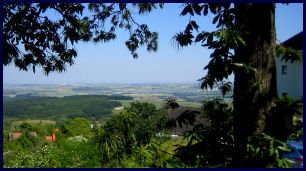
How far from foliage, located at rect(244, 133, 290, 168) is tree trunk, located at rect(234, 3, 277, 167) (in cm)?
27

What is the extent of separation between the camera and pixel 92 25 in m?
7.45

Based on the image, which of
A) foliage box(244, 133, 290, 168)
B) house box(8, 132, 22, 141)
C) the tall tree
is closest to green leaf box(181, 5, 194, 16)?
the tall tree

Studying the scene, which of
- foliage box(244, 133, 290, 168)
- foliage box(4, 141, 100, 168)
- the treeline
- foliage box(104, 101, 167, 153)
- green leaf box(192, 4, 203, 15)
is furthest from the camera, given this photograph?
the treeline

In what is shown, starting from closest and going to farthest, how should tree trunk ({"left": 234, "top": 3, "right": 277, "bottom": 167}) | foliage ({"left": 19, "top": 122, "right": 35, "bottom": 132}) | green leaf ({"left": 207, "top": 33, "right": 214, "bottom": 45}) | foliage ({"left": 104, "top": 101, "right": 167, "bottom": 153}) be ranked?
green leaf ({"left": 207, "top": 33, "right": 214, "bottom": 45})
tree trunk ({"left": 234, "top": 3, "right": 277, "bottom": 167})
foliage ({"left": 104, "top": 101, "right": 167, "bottom": 153})
foliage ({"left": 19, "top": 122, "right": 35, "bottom": 132})

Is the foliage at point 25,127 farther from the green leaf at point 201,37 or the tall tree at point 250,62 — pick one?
the green leaf at point 201,37

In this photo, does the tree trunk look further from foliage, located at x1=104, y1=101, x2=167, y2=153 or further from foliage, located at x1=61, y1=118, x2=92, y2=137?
foliage, located at x1=61, y1=118, x2=92, y2=137

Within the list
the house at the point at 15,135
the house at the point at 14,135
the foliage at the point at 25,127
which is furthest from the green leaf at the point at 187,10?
the foliage at the point at 25,127

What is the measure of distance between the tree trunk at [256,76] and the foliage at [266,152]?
269mm

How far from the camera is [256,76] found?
11.0 ft

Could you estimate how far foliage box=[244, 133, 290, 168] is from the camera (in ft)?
9.53

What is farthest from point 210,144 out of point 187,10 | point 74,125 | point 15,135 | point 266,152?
point 15,135

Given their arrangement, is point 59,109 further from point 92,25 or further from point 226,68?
point 226,68

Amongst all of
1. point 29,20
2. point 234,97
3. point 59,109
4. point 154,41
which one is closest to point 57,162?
point 154,41

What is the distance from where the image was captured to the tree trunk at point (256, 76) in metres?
3.32
